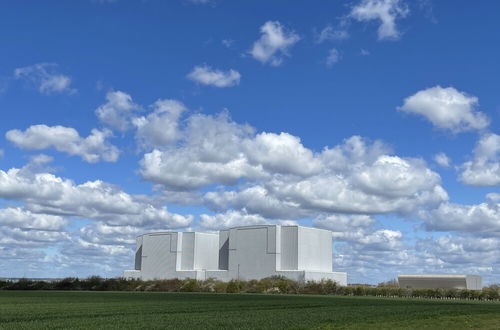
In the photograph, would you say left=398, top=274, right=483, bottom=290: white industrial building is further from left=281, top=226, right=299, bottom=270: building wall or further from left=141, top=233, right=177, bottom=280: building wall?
left=141, top=233, right=177, bottom=280: building wall

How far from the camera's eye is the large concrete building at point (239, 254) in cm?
11012

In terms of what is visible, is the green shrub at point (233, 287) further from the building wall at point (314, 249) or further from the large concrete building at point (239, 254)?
the building wall at point (314, 249)

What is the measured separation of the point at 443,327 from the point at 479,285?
9147 centimetres

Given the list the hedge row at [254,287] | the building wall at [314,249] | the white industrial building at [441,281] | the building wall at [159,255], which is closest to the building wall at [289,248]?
the building wall at [314,249]

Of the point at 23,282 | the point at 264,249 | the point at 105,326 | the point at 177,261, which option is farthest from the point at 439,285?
the point at 105,326

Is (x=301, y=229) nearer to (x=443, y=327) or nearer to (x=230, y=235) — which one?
(x=230, y=235)

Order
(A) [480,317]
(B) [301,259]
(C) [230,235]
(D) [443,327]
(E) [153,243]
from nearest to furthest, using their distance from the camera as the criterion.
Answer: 1. (D) [443,327]
2. (A) [480,317]
3. (B) [301,259]
4. (C) [230,235]
5. (E) [153,243]

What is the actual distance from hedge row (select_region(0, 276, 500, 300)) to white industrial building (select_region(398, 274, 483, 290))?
16922mm

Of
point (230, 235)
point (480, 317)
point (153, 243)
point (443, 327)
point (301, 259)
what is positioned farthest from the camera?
point (153, 243)

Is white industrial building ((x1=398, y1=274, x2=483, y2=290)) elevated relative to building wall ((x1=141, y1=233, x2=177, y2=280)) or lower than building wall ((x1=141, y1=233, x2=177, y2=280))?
lower

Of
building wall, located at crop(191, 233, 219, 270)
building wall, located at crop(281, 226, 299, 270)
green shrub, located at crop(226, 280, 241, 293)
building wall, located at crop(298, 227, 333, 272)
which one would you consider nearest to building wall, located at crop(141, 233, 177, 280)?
building wall, located at crop(191, 233, 219, 270)

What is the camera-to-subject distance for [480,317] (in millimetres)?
32688

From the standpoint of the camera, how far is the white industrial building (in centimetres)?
11012

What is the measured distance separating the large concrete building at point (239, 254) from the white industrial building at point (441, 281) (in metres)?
13.1
